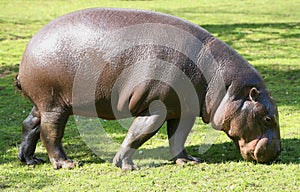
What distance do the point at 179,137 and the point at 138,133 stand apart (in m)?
0.69

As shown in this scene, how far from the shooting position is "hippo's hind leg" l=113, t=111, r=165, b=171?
669 cm

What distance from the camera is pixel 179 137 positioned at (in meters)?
7.21

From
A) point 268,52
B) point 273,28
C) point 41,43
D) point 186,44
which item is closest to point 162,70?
point 186,44

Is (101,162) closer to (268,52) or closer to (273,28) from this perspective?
(268,52)

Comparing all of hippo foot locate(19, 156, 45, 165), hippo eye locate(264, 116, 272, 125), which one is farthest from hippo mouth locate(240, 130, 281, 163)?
hippo foot locate(19, 156, 45, 165)

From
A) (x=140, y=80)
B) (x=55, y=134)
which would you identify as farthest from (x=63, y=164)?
(x=140, y=80)

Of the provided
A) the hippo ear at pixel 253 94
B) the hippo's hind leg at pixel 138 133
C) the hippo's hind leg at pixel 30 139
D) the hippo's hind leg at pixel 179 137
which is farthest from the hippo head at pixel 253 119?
the hippo's hind leg at pixel 30 139

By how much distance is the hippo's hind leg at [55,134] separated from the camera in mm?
6766

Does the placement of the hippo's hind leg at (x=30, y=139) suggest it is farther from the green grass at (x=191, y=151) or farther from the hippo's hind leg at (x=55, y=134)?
the hippo's hind leg at (x=55, y=134)

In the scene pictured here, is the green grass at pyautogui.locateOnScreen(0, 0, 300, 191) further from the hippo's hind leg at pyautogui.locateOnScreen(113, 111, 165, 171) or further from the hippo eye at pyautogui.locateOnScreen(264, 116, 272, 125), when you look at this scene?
the hippo eye at pyautogui.locateOnScreen(264, 116, 272, 125)

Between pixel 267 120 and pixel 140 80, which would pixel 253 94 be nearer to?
pixel 267 120

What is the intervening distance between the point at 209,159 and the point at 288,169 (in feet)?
3.33

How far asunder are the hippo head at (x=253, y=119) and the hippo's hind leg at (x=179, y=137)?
→ 44 centimetres

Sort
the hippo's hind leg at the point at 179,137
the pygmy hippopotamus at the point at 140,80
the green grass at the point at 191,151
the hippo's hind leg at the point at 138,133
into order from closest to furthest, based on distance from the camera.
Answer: the green grass at the point at 191,151
the pygmy hippopotamus at the point at 140,80
the hippo's hind leg at the point at 138,133
the hippo's hind leg at the point at 179,137
